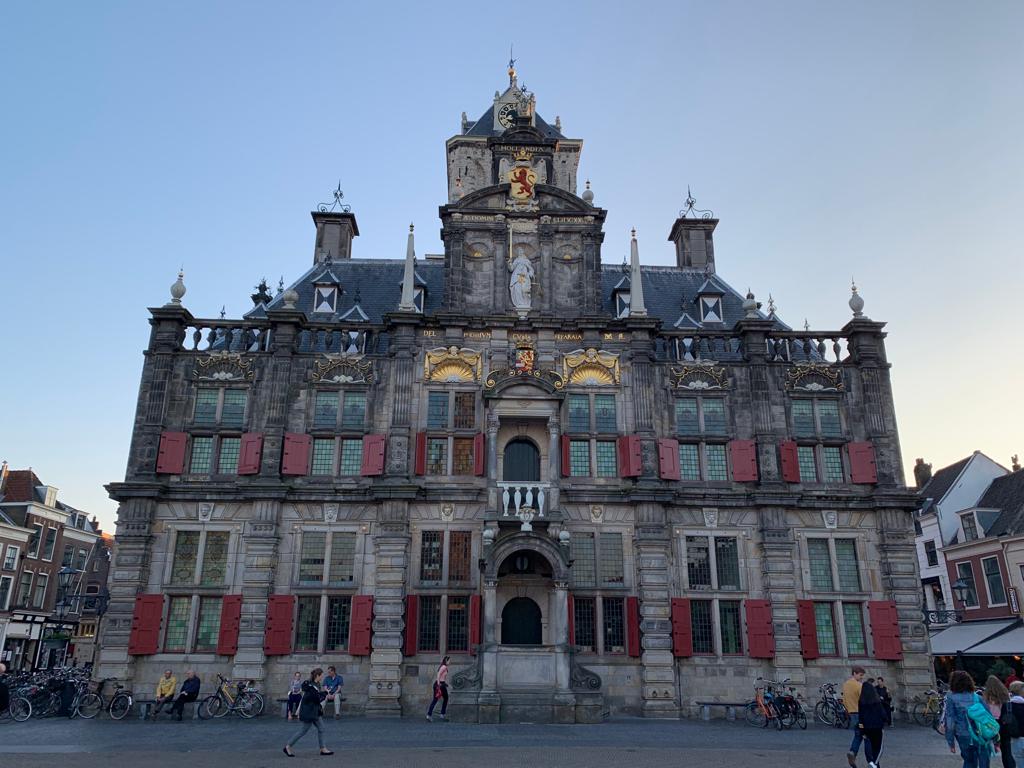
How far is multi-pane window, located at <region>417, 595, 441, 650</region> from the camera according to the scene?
992 inches

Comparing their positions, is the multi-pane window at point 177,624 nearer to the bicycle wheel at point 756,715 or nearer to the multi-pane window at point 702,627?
the multi-pane window at point 702,627

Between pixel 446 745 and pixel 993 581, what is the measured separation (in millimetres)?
31701

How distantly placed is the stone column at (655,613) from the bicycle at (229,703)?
1252 cm

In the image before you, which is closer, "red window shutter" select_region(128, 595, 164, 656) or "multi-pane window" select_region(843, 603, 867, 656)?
"red window shutter" select_region(128, 595, 164, 656)

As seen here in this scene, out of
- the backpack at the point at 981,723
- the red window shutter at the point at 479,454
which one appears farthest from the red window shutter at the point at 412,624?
the backpack at the point at 981,723

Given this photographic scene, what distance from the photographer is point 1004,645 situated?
1249 inches

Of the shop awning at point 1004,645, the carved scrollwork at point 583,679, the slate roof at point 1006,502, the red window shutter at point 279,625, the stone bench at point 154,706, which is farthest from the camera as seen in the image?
the slate roof at point 1006,502

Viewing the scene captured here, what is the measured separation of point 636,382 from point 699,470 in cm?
405

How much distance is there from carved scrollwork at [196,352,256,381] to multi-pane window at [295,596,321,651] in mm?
8628

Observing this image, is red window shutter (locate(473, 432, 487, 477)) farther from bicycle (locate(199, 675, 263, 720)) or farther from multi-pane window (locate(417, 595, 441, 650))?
bicycle (locate(199, 675, 263, 720))

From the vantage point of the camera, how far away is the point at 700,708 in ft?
80.9

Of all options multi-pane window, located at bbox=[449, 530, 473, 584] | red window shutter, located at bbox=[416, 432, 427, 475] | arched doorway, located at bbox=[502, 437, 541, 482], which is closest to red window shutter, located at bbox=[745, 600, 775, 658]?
arched doorway, located at bbox=[502, 437, 541, 482]

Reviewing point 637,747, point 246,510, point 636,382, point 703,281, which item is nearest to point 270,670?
point 246,510

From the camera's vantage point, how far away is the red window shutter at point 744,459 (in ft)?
89.8
